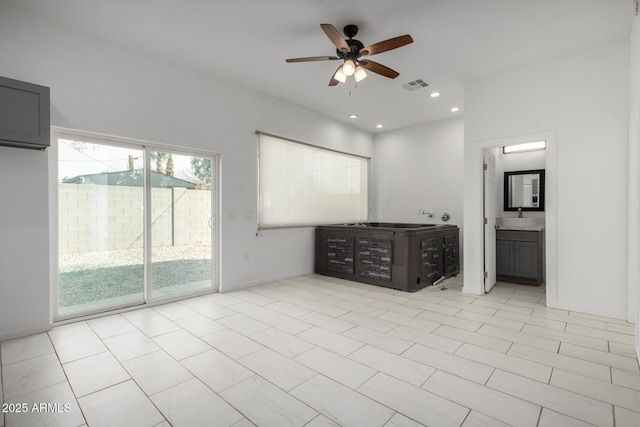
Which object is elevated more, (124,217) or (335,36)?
(335,36)

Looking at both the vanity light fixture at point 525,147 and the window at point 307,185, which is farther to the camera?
the window at point 307,185

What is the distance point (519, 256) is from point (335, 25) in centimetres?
407

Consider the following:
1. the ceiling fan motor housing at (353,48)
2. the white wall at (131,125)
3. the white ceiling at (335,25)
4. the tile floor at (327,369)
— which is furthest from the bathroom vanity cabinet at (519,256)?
the ceiling fan motor housing at (353,48)

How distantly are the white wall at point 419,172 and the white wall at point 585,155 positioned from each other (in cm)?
204

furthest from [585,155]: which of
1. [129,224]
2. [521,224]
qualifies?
[129,224]

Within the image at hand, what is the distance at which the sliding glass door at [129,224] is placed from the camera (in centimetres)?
324

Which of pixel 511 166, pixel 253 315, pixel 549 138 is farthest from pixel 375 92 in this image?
pixel 253 315

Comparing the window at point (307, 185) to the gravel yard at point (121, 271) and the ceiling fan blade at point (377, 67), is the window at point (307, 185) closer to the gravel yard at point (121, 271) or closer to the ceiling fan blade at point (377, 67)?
the gravel yard at point (121, 271)

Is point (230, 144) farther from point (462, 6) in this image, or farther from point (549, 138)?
point (549, 138)

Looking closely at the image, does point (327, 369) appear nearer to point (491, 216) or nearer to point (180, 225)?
point (180, 225)

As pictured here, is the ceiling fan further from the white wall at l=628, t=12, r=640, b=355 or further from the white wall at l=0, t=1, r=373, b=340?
the white wall at l=628, t=12, r=640, b=355

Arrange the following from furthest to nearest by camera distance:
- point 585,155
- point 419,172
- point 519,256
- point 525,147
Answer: point 419,172 → point 525,147 → point 519,256 → point 585,155

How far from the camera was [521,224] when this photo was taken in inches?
189

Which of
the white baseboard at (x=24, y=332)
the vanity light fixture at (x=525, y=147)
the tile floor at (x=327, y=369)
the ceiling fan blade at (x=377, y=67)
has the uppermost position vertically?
the ceiling fan blade at (x=377, y=67)
